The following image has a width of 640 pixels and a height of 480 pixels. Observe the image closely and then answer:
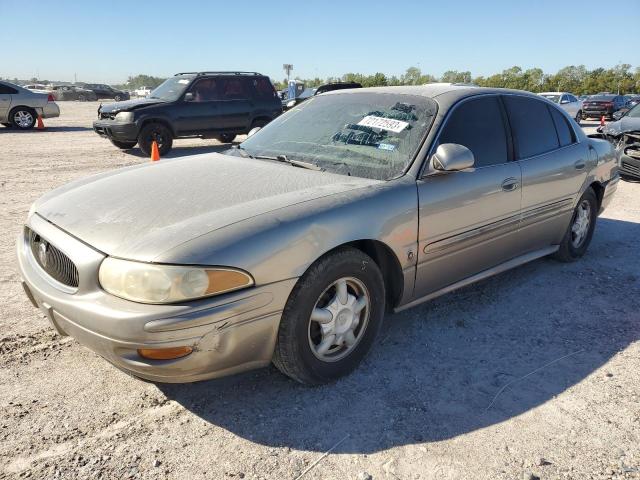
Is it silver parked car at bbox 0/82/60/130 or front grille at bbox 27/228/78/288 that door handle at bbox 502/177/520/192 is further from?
silver parked car at bbox 0/82/60/130

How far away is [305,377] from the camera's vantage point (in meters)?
2.64

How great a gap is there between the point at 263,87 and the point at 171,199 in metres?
10.7

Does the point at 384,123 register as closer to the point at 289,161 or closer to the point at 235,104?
the point at 289,161

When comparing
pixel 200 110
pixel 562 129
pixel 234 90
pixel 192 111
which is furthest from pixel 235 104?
pixel 562 129

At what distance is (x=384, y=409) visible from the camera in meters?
2.59

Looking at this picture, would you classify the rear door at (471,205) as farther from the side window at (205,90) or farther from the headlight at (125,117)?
the side window at (205,90)

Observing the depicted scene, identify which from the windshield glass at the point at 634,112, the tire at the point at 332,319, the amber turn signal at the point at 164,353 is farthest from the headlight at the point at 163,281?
the windshield glass at the point at 634,112

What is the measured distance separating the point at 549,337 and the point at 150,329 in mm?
2578

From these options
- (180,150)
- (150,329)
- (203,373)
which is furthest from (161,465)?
(180,150)

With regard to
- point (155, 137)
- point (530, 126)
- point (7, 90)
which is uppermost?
point (7, 90)

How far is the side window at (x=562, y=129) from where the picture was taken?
436 centimetres

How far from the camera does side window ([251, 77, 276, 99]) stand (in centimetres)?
1267

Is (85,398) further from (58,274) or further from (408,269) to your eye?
(408,269)

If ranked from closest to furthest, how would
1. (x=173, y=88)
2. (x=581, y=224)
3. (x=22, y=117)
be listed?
(x=581, y=224) → (x=173, y=88) → (x=22, y=117)
